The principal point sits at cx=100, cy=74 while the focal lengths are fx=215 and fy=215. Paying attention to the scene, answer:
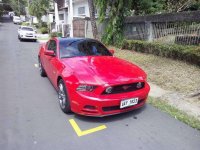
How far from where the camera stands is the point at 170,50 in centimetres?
879

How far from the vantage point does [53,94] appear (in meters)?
5.57

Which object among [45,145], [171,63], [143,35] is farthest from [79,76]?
[143,35]

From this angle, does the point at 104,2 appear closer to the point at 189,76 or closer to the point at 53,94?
the point at 189,76

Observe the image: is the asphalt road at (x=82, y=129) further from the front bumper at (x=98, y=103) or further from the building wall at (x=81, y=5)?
the building wall at (x=81, y=5)

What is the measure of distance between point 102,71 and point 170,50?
5.54 m

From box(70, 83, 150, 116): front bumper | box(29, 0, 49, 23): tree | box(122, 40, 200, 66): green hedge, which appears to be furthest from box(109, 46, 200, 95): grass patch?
box(29, 0, 49, 23): tree

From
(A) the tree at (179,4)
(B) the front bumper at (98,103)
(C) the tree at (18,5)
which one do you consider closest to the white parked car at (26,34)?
(A) the tree at (179,4)

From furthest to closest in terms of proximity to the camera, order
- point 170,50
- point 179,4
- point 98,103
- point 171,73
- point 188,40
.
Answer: point 179,4 → point 170,50 → point 188,40 → point 171,73 → point 98,103

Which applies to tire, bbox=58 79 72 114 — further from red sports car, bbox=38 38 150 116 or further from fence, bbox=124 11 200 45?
fence, bbox=124 11 200 45

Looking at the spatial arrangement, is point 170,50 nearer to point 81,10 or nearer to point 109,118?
point 109,118

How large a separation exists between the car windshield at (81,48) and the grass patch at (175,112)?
5.59 ft

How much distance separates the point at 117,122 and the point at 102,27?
1212 cm

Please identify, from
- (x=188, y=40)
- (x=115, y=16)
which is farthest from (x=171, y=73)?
(x=115, y=16)

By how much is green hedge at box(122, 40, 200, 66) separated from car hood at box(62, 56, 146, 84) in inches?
159
